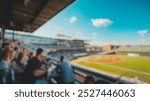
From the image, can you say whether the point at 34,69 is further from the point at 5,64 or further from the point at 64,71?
the point at 5,64

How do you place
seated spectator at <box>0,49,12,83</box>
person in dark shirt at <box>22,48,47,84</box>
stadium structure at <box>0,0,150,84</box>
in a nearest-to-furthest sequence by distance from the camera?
person in dark shirt at <box>22,48,47,84</box>, seated spectator at <box>0,49,12,83</box>, stadium structure at <box>0,0,150,84</box>

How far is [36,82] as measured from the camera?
2.20 meters

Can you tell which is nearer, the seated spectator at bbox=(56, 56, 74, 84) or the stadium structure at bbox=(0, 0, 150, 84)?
the seated spectator at bbox=(56, 56, 74, 84)

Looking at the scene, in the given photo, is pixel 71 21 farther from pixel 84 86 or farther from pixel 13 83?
pixel 13 83

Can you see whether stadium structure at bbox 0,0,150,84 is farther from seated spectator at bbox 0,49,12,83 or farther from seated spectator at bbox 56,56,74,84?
seated spectator at bbox 0,49,12,83

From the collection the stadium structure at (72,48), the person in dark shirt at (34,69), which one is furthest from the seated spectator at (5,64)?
the stadium structure at (72,48)

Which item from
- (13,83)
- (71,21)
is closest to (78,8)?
(71,21)

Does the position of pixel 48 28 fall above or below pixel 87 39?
above

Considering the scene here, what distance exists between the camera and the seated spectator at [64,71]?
2.20 m

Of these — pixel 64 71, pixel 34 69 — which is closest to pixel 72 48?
pixel 64 71

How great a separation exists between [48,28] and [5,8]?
0.86m

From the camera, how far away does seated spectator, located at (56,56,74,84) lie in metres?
2.20

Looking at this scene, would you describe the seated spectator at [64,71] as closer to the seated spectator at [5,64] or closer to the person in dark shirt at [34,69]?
the person in dark shirt at [34,69]

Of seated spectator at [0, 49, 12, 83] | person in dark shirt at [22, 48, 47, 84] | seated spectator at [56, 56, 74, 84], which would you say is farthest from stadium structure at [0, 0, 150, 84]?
seated spectator at [0, 49, 12, 83]
